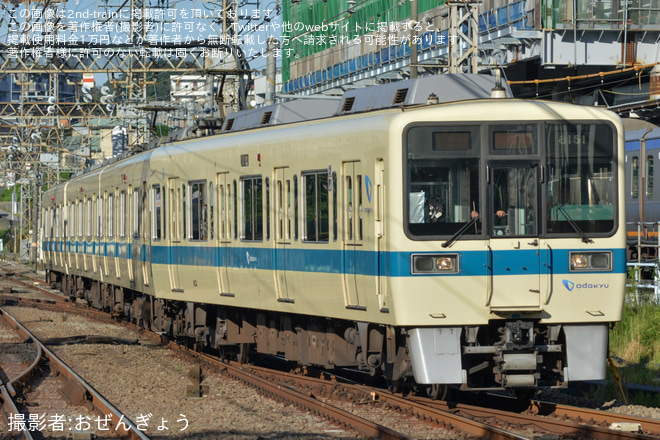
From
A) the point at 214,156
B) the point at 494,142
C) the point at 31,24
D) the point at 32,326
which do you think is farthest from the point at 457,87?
the point at 31,24


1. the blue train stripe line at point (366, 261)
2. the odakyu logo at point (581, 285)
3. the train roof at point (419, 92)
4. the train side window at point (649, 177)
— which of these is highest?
the train roof at point (419, 92)

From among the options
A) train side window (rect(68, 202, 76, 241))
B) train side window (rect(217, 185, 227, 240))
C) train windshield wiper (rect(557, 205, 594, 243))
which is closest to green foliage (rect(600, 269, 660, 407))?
train windshield wiper (rect(557, 205, 594, 243))

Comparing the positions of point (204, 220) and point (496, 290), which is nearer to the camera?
point (496, 290)

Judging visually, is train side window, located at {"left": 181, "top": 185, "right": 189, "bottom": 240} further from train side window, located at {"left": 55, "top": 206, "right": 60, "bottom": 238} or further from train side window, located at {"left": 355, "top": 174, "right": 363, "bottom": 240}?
train side window, located at {"left": 55, "top": 206, "right": 60, "bottom": 238}

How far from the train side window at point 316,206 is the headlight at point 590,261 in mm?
2493

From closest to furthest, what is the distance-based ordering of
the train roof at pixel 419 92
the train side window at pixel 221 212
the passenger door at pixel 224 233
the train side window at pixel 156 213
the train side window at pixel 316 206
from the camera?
the train roof at pixel 419 92
the train side window at pixel 316 206
the passenger door at pixel 224 233
the train side window at pixel 221 212
the train side window at pixel 156 213

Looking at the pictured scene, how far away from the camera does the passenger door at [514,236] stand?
31.4 feet

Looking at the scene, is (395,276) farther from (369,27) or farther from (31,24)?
(369,27)

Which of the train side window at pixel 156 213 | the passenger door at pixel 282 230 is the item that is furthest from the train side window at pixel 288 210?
the train side window at pixel 156 213

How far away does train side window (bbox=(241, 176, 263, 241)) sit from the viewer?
1247 cm

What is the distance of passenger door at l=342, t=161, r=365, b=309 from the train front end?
0.82 m

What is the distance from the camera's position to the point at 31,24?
3020cm

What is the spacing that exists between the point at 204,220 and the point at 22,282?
26.5 meters

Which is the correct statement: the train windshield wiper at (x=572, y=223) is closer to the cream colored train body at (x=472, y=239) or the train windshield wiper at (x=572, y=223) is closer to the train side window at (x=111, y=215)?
the cream colored train body at (x=472, y=239)
